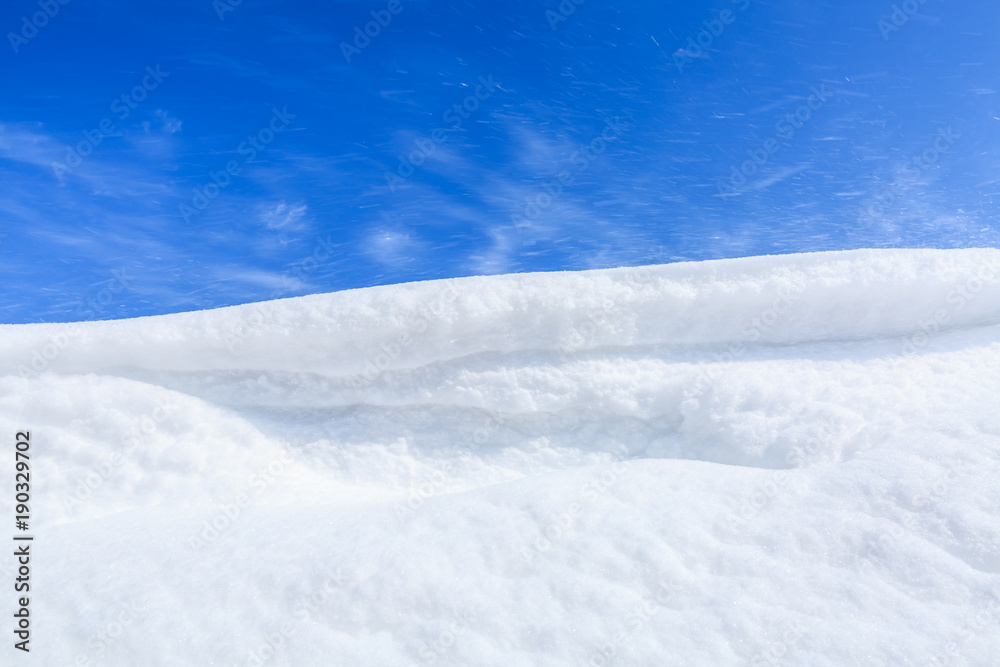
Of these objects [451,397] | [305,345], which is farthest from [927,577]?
[305,345]

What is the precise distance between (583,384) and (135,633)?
2842 millimetres

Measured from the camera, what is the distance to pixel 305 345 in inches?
163

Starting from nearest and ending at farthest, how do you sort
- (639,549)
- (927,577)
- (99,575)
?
(927,577) < (639,549) < (99,575)

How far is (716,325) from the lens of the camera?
4230 mm

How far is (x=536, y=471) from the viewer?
3.95 meters

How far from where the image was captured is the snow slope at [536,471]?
2.45 meters

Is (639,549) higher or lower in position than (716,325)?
lower

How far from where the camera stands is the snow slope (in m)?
2.45

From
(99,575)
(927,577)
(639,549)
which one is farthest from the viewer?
(99,575)

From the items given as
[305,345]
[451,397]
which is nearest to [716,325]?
[451,397]

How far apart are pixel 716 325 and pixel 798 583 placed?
2.09 m

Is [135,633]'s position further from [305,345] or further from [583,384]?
[583,384]

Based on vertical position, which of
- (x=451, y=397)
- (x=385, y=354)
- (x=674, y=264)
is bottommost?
(x=451, y=397)

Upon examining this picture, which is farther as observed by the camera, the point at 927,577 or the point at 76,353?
the point at 76,353
